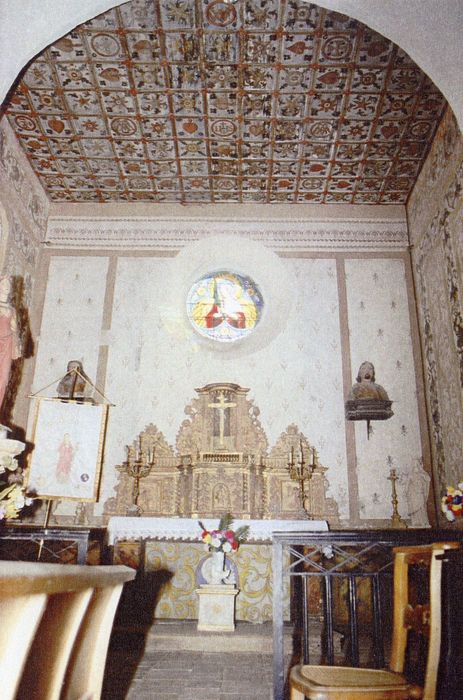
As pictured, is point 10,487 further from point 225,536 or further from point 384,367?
point 384,367

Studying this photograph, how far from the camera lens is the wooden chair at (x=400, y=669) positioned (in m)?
1.92

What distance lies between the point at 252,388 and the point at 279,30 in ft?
15.0

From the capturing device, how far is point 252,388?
761cm

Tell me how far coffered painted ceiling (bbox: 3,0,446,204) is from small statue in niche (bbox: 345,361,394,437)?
311 cm

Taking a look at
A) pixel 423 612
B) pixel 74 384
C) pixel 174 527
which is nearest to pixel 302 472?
pixel 174 527

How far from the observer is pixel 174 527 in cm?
591

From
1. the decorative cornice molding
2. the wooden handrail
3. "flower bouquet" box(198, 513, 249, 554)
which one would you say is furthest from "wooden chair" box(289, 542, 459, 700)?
the decorative cornice molding

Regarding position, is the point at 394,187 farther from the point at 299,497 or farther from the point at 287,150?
the point at 299,497

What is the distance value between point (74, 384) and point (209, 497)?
252cm

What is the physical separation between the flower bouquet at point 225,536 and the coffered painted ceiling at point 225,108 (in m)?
5.22

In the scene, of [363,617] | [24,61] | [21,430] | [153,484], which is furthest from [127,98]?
[363,617]

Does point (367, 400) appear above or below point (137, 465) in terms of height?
above

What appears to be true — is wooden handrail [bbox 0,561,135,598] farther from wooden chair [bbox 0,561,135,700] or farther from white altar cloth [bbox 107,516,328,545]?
white altar cloth [bbox 107,516,328,545]

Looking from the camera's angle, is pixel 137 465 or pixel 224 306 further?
pixel 224 306
